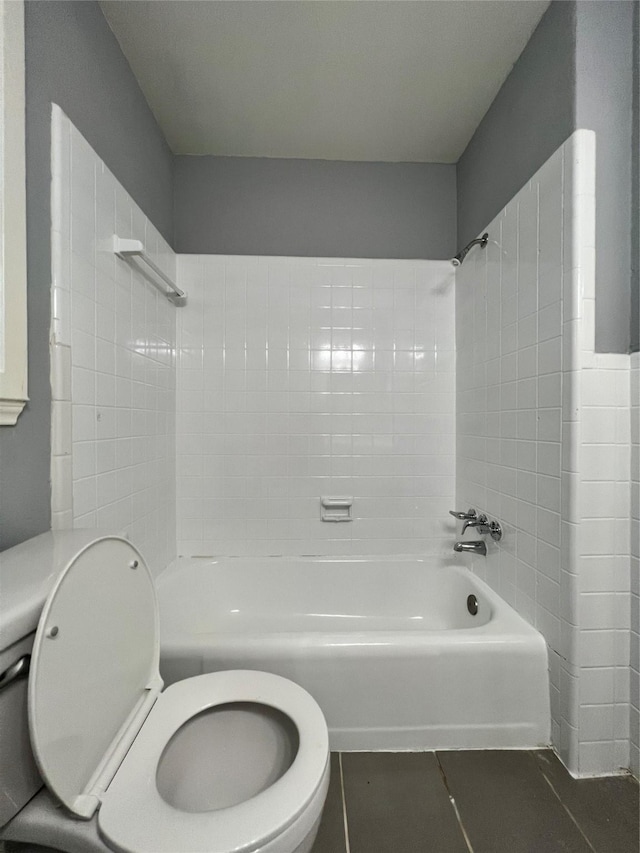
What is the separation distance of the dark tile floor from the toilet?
350 mm

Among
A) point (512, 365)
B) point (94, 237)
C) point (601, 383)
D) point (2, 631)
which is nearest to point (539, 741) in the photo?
point (601, 383)

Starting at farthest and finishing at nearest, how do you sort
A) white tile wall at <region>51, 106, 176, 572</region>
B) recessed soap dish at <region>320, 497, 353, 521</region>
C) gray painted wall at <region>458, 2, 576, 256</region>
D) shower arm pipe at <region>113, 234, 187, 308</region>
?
recessed soap dish at <region>320, 497, 353, 521</region> < shower arm pipe at <region>113, 234, 187, 308</region> < gray painted wall at <region>458, 2, 576, 256</region> < white tile wall at <region>51, 106, 176, 572</region>

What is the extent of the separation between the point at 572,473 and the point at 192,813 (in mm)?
1214

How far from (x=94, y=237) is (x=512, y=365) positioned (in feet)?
4.90

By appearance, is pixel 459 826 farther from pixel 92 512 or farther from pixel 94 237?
pixel 94 237

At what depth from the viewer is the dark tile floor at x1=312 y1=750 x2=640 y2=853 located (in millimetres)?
1023

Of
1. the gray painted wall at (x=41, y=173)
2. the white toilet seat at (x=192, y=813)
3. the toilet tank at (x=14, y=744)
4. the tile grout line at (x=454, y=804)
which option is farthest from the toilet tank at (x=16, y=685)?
the tile grout line at (x=454, y=804)

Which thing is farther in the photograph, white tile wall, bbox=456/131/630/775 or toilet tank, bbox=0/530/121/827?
white tile wall, bbox=456/131/630/775

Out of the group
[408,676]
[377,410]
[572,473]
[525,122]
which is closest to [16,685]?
[408,676]

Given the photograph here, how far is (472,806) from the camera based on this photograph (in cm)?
112

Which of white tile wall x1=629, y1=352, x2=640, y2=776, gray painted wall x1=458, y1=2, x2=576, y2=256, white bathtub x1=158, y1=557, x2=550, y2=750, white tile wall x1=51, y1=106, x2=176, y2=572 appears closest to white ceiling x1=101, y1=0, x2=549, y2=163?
gray painted wall x1=458, y1=2, x2=576, y2=256

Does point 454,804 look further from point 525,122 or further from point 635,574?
point 525,122

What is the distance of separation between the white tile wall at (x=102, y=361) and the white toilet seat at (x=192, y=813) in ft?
1.90

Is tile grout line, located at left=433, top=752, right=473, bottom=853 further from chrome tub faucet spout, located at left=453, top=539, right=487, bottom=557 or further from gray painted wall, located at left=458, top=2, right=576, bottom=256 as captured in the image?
gray painted wall, located at left=458, top=2, right=576, bottom=256
